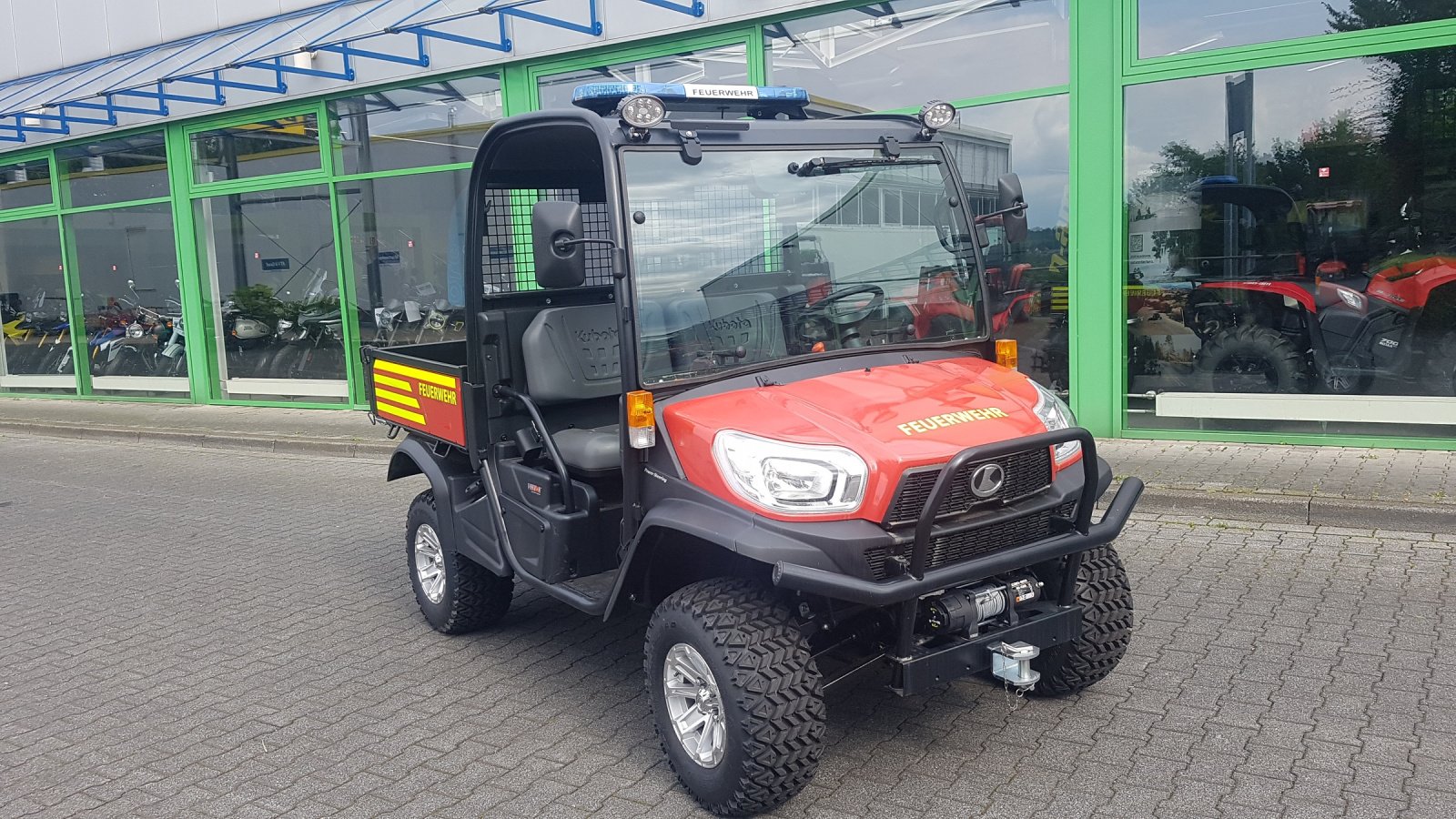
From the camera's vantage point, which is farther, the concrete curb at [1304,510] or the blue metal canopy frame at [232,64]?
the blue metal canopy frame at [232,64]

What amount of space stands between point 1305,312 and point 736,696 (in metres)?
6.78

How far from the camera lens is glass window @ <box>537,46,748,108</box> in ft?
34.5

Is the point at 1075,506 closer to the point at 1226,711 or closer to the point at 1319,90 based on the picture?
the point at 1226,711

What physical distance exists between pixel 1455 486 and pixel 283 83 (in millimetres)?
12003

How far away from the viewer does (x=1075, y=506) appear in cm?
381

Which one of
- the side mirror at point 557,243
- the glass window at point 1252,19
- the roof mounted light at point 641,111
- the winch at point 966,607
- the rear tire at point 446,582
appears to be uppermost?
the glass window at point 1252,19

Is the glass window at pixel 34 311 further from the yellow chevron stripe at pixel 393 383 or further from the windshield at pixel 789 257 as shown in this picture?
the windshield at pixel 789 257

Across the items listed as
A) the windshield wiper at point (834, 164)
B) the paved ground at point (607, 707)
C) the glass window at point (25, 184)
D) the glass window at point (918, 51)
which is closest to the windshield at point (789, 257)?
the windshield wiper at point (834, 164)

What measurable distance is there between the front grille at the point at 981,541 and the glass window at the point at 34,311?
16660 millimetres

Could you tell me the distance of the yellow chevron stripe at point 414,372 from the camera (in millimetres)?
5066

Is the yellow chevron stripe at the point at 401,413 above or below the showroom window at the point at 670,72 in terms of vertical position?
below

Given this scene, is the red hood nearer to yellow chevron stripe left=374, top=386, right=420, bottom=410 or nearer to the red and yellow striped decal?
the red and yellow striped decal

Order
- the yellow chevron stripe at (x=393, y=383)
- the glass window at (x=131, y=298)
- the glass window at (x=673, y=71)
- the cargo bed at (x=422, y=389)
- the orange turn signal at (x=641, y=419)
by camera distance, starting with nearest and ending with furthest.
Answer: the orange turn signal at (x=641, y=419), the cargo bed at (x=422, y=389), the yellow chevron stripe at (x=393, y=383), the glass window at (x=673, y=71), the glass window at (x=131, y=298)

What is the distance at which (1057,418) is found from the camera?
401 centimetres
